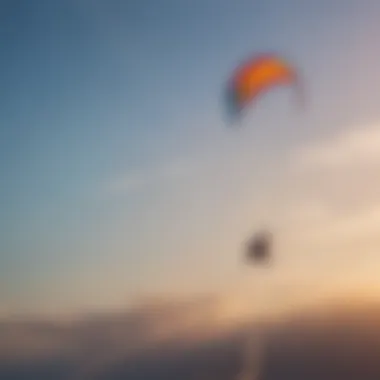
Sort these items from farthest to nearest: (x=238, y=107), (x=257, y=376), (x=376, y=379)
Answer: (x=376, y=379) < (x=257, y=376) < (x=238, y=107)

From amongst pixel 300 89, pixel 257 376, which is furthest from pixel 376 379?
pixel 300 89

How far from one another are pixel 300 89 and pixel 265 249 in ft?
4.62

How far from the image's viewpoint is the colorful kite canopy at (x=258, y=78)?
18.2ft

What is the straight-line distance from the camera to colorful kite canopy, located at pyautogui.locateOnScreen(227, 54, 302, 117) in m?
5.55

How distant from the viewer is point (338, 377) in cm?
763

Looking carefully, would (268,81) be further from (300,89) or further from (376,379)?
(376,379)

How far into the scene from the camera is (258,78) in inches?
226

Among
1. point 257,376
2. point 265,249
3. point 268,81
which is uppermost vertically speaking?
point 268,81

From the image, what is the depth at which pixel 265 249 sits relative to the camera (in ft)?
18.3

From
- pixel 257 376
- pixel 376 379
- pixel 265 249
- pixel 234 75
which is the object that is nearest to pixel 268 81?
pixel 234 75

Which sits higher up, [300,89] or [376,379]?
[300,89]

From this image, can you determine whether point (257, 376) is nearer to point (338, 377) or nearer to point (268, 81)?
point (338, 377)

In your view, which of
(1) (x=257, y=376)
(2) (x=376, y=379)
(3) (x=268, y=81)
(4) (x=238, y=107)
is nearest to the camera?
(4) (x=238, y=107)

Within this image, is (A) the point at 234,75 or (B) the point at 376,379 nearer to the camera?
(A) the point at 234,75
